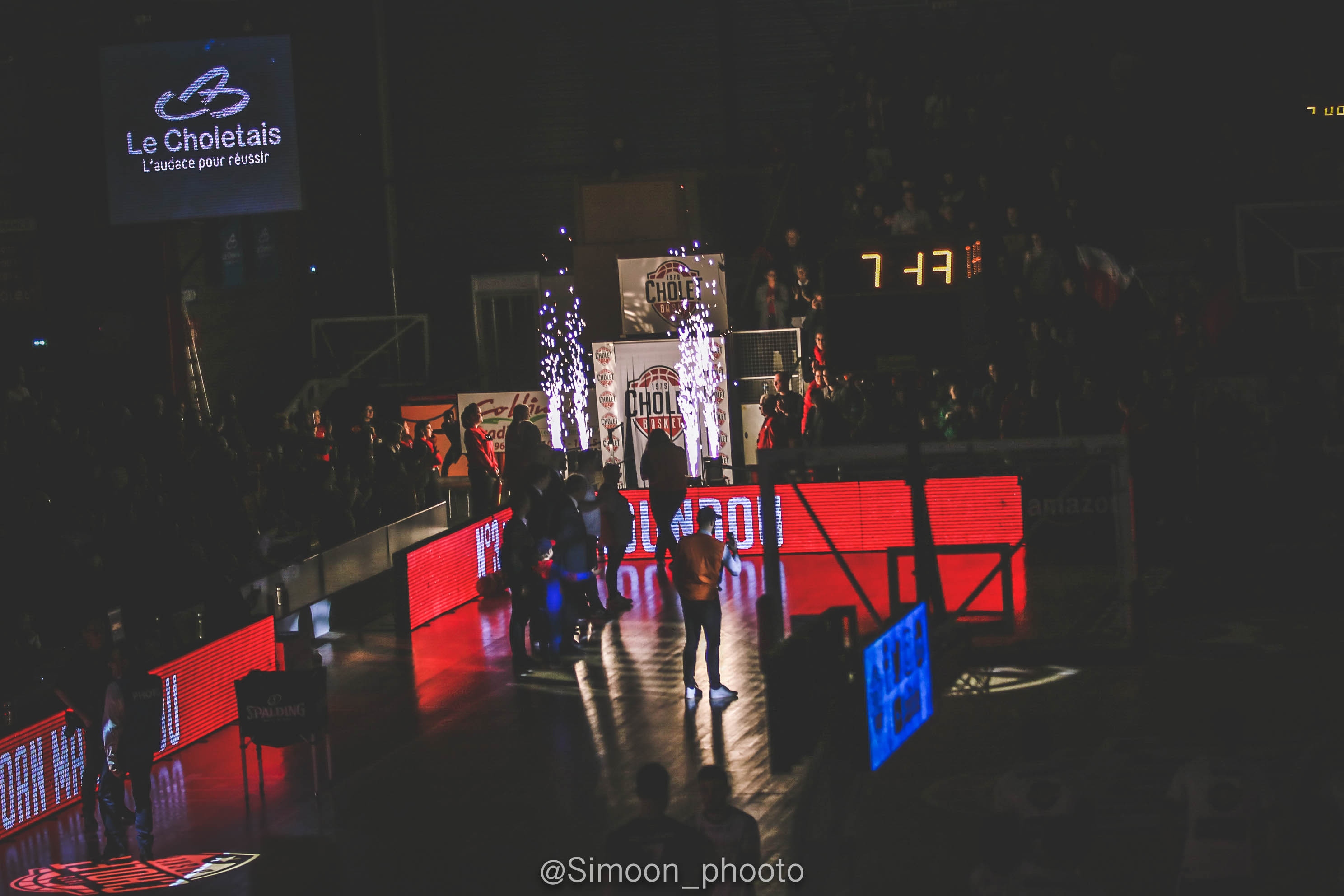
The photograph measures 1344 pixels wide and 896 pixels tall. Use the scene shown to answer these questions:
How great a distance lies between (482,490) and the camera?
2236cm

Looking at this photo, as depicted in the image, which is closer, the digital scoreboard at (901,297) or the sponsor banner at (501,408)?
the digital scoreboard at (901,297)

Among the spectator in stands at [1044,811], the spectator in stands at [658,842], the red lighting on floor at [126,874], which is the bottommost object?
the red lighting on floor at [126,874]

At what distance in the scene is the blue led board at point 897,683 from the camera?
25.6ft

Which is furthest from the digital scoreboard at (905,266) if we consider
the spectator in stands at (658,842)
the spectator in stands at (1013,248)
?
the spectator in stands at (658,842)

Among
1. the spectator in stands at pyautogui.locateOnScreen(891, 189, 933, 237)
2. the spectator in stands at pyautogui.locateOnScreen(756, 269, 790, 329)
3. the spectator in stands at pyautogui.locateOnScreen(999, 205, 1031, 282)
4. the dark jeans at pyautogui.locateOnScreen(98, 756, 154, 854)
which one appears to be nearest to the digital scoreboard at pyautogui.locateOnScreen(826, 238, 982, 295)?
the spectator in stands at pyautogui.locateOnScreen(999, 205, 1031, 282)

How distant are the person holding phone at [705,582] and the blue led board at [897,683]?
4.24 meters

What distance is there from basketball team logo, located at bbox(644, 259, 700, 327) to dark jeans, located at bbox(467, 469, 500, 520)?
14.0ft

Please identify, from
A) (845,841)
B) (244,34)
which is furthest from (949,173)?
(845,841)

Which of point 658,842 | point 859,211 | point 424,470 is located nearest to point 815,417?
point 859,211

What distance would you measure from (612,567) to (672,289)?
8569 millimetres

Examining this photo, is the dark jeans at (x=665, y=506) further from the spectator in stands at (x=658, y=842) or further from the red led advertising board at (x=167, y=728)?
the spectator in stands at (x=658, y=842)

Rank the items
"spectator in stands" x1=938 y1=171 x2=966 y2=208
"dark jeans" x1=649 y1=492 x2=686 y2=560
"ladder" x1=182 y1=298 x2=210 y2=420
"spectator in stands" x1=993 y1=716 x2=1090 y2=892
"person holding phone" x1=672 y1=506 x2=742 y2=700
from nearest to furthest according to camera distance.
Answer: "spectator in stands" x1=993 y1=716 x2=1090 y2=892 < "person holding phone" x1=672 y1=506 x2=742 y2=700 < "dark jeans" x1=649 y1=492 x2=686 y2=560 < "spectator in stands" x1=938 y1=171 x2=966 y2=208 < "ladder" x1=182 y1=298 x2=210 y2=420

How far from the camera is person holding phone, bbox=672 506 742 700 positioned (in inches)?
517

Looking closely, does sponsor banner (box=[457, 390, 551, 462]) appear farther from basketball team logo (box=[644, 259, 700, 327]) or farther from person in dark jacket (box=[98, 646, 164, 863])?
person in dark jacket (box=[98, 646, 164, 863])
